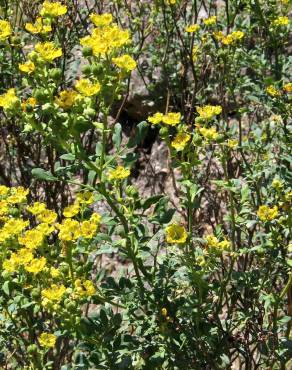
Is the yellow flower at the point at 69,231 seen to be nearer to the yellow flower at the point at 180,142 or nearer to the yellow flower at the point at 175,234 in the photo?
the yellow flower at the point at 175,234

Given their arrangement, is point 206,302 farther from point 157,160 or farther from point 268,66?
point 157,160

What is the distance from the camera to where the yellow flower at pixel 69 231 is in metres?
2.03

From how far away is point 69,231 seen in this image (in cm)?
204

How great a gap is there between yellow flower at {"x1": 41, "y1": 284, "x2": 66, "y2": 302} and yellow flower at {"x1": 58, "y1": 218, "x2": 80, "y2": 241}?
0.55 feet

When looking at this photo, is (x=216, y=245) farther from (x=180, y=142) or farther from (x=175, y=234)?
(x=180, y=142)

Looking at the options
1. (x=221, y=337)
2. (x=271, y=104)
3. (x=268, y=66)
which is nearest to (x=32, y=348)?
(x=221, y=337)

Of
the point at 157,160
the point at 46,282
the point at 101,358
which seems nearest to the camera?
the point at 46,282

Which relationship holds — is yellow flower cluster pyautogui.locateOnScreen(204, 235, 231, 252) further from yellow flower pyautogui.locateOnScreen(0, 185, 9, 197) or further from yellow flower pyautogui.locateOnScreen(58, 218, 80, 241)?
yellow flower pyautogui.locateOnScreen(0, 185, 9, 197)

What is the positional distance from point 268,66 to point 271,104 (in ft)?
2.39

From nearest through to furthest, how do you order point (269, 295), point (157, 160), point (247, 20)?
1. point (269, 295)
2. point (247, 20)
3. point (157, 160)

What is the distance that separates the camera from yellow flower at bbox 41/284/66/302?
1.95m

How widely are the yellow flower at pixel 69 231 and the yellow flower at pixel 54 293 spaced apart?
0.55 ft

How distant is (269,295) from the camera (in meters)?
2.46

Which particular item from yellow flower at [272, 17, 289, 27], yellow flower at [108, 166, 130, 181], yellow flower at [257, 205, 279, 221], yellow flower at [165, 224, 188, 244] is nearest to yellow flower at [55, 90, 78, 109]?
yellow flower at [108, 166, 130, 181]
